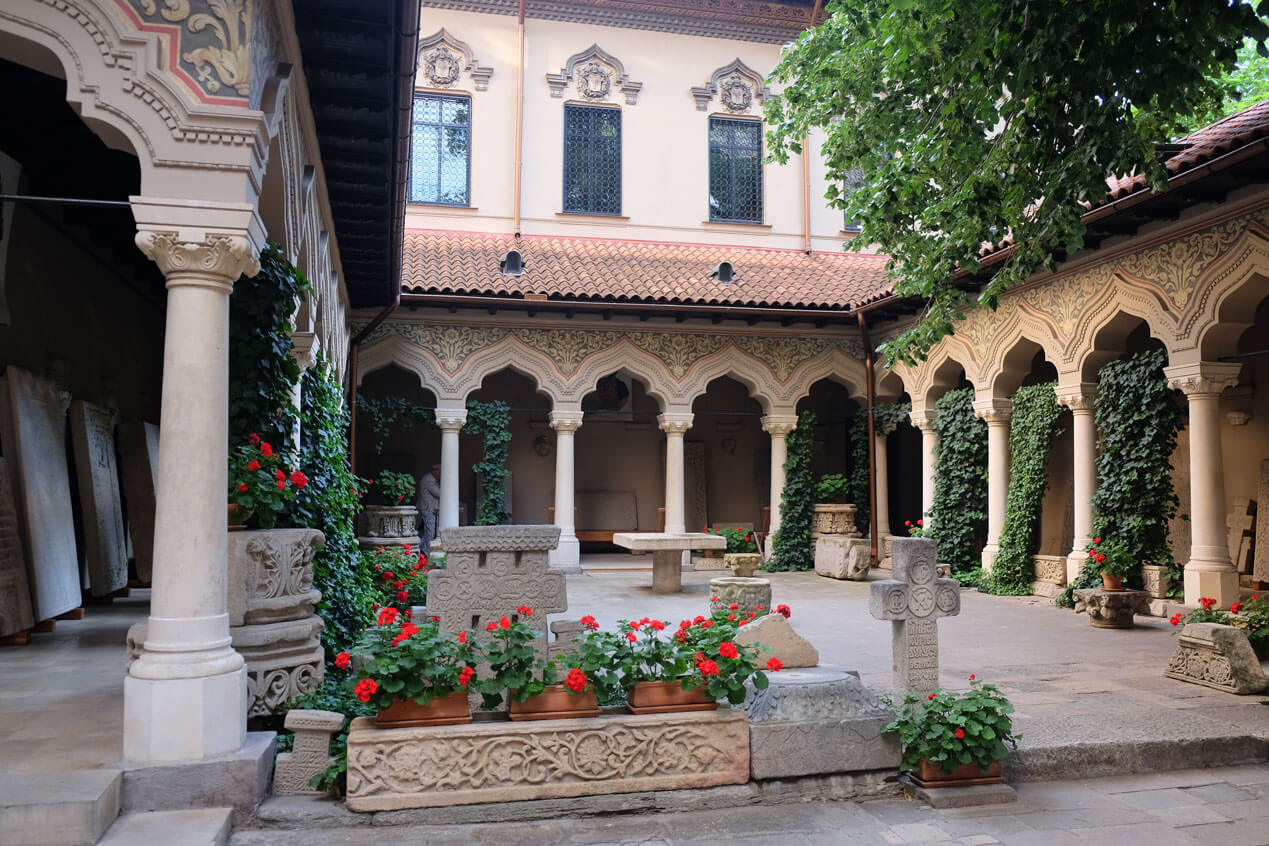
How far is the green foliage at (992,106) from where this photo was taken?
184 inches

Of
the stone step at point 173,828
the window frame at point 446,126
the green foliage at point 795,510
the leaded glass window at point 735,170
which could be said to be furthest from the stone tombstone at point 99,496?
the leaded glass window at point 735,170

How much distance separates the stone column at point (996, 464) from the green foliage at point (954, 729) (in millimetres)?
9007

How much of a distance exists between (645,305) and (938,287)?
717 cm

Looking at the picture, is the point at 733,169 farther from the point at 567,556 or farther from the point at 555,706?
the point at 555,706

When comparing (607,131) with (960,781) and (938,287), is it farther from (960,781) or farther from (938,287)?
(960,781)

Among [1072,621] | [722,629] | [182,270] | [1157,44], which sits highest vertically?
[1157,44]

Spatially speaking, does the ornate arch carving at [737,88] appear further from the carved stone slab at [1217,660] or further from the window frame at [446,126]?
the carved stone slab at [1217,660]

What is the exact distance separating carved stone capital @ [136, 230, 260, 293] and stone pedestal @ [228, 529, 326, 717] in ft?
4.52

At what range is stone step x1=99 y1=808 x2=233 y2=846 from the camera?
3676 millimetres

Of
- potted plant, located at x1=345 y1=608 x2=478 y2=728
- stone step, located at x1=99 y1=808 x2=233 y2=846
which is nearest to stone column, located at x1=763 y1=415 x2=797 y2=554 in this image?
potted plant, located at x1=345 y1=608 x2=478 y2=728

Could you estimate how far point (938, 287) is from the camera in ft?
26.5

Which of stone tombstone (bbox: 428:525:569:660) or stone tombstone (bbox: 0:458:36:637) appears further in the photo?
stone tombstone (bbox: 0:458:36:637)

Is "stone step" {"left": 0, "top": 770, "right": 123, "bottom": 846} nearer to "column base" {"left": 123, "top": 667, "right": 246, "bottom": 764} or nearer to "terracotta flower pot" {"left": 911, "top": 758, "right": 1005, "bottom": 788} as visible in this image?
"column base" {"left": 123, "top": 667, "right": 246, "bottom": 764}

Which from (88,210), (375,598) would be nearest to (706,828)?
(375,598)
